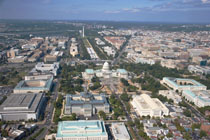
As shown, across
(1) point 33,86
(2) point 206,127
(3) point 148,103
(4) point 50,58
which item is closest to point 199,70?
(3) point 148,103

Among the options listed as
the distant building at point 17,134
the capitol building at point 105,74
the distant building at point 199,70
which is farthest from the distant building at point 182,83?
the distant building at point 17,134

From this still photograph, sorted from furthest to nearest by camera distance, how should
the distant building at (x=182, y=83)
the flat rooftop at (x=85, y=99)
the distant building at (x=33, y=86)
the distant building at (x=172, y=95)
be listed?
the distant building at (x=182, y=83), the distant building at (x=33, y=86), the distant building at (x=172, y=95), the flat rooftop at (x=85, y=99)

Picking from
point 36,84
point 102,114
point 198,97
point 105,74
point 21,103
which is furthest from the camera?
point 105,74

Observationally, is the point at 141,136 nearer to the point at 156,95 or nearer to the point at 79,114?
the point at 79,114

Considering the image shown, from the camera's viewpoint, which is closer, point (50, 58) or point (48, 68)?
point (48, 68)

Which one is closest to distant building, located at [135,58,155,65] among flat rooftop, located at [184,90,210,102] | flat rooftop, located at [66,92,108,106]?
flat rooftop, located at [184,90,210,102]

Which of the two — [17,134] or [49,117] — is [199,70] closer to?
[49,117]

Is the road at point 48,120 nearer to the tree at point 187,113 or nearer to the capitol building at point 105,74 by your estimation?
the capitol building at point 105,74

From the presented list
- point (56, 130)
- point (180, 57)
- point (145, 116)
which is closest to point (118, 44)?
point (180, 57)
